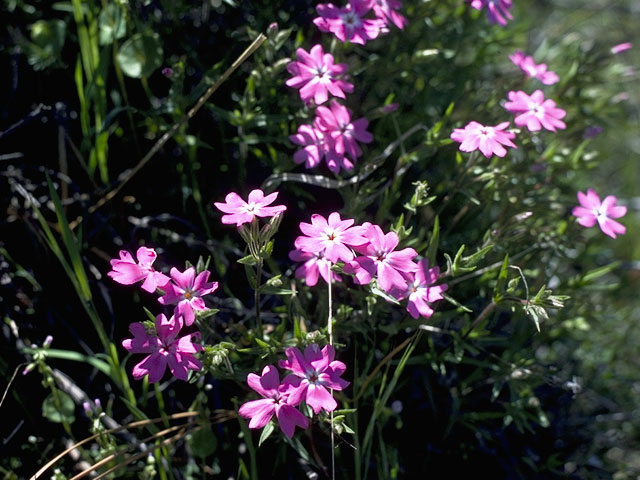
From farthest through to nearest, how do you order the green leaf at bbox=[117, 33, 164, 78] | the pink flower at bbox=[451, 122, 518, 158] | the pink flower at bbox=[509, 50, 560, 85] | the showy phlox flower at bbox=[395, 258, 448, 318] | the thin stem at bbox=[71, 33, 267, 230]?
the pink flower at bbox=[509, 50, 560, 85] < the green leaf at bbox=[117, 33, 164, 78] < the thin stem at bbox=[71, 33, 267, 230] < the pink flower at bbox=[451, 122, 518, 158] < the showy phlox flower at bbox=[395, 258, 448, 318]

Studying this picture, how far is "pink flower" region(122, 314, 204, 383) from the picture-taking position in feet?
6.13

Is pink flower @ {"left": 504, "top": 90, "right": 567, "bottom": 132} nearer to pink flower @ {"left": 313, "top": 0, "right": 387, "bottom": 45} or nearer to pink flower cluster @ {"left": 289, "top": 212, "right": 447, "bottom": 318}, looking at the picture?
pink flower @ {"left": 313, "top": 0, "right": 387, "bottom": 45}

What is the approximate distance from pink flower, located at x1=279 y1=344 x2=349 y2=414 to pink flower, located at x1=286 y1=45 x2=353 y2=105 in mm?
936

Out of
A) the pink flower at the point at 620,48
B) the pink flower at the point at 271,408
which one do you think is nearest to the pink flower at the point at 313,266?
the pink flower at the point at 271,408

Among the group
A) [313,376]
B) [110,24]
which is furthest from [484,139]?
[110,24]

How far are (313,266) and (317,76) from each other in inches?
29.0

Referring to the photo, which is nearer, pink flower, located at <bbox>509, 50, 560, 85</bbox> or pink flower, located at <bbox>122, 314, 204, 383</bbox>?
pink flower, located at <bbox>122, 314, 204, 383</bbox>

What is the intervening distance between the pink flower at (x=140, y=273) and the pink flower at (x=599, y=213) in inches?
62.4

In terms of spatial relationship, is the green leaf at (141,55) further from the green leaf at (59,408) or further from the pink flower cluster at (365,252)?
the green leaf at (59,408)

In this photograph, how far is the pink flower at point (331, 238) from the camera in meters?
1.89

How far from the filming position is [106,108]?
2758mm

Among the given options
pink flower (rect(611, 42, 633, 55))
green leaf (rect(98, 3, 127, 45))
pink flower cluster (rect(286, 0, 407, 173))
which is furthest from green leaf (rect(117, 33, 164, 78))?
pink flower (rect(611, 42, 633, 55))

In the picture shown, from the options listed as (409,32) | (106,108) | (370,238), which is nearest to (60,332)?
(106,108)

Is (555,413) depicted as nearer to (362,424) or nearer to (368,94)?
(362,424)
